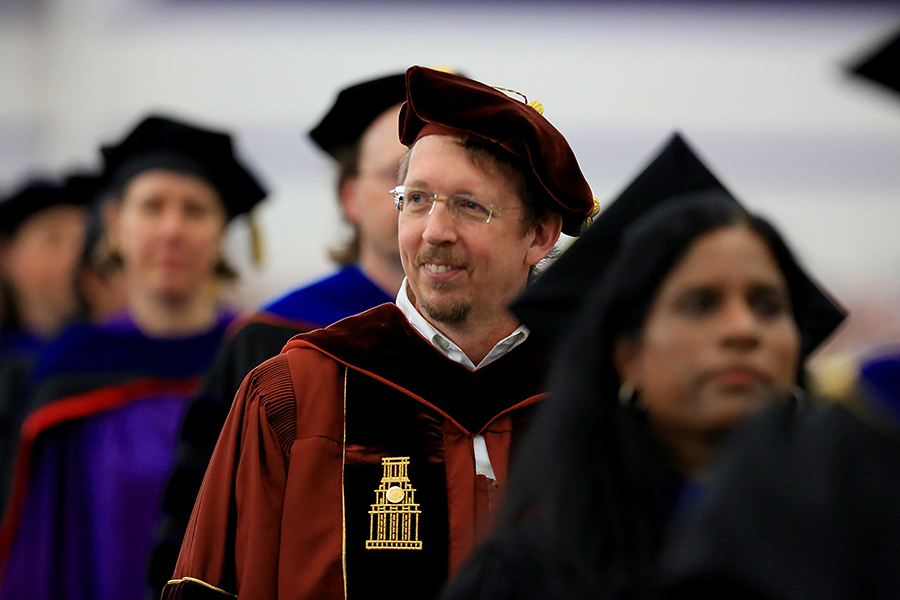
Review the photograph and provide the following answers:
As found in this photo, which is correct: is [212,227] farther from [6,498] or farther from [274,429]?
[274,429]

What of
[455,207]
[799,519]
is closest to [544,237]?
[455,207]

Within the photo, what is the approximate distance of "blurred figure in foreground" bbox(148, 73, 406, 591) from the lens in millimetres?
3637

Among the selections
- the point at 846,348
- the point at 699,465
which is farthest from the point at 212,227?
the point at 846,348

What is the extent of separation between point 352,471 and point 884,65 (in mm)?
1431

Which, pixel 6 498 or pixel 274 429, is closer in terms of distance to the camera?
pixel 274 429

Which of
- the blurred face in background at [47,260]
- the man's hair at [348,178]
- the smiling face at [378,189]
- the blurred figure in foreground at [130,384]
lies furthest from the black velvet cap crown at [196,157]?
the blurred face in background at [47,260]

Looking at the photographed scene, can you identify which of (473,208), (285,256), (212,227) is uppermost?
(285,256)

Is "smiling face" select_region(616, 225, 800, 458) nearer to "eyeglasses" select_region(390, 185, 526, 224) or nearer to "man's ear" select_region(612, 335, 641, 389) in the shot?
"man's ear" select_region(612, 335, 641, 389)

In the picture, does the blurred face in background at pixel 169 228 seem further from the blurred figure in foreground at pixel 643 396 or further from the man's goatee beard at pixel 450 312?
the blurred figure in foreground at pixel 643 396

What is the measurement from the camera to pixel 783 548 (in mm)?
1590

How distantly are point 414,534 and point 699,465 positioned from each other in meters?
0.84

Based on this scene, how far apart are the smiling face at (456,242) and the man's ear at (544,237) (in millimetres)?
77

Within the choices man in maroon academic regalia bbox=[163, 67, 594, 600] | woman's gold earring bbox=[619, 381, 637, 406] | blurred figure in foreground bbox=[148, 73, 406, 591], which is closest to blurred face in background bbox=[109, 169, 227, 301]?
blurred figure in foreground bbox=[148, 73, 406, 591]

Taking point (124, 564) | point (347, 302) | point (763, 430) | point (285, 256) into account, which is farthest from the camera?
point (285, 256)
